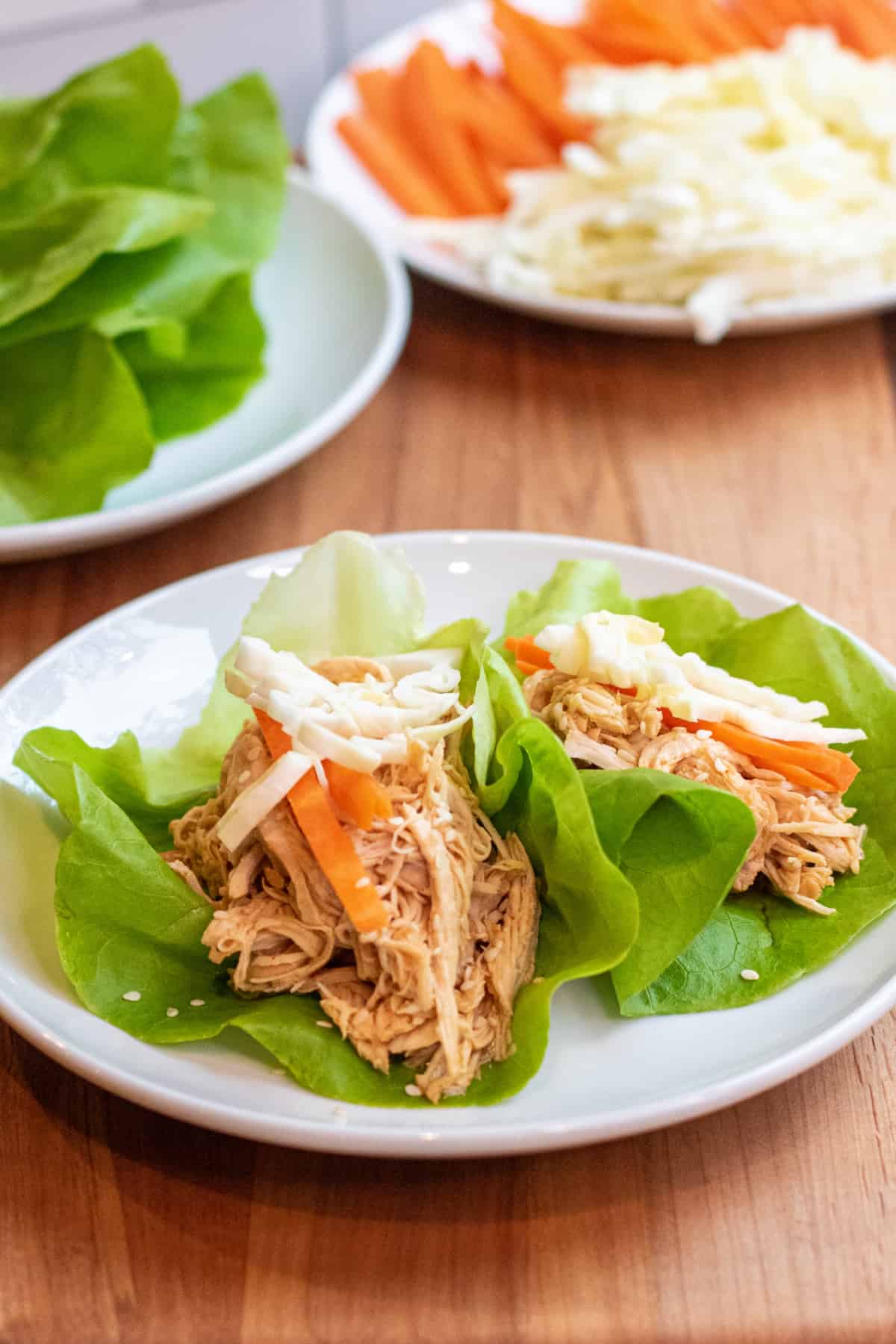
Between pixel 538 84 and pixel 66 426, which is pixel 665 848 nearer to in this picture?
pixel 66 426

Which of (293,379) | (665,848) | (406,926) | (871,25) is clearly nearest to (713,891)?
(665,848)

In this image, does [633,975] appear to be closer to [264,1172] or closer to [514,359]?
[264,1172]

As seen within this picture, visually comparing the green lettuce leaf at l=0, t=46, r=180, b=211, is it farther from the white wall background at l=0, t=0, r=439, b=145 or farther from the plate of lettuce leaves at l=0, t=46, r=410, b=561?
the white wall background at l=0, t=0, r=439, b=145

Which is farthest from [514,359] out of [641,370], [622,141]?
[622,141]

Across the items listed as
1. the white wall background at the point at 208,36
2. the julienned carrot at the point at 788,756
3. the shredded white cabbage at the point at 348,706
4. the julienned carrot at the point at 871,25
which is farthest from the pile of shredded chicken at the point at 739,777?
the white wall background at the point at 208,36

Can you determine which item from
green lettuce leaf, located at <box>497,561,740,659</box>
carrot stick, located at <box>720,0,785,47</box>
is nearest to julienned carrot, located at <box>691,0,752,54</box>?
carrot stick, located at <box>720,0,785,47</box>

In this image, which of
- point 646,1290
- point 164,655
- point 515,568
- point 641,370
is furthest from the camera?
point 641,370
